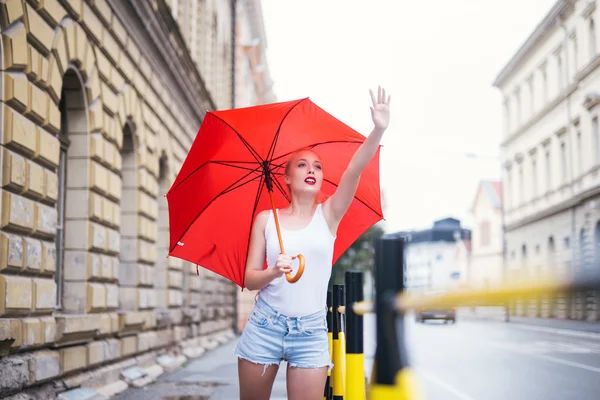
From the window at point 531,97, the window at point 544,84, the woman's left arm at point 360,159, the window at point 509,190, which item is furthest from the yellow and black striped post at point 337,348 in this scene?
the window at point 509,190

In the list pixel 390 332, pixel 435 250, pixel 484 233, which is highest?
pixel 435 250

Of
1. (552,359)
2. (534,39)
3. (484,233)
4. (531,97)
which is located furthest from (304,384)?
(484,233)

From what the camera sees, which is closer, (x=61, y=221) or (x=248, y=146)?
(x=248, y=146)

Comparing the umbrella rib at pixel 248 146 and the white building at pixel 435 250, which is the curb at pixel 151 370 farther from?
the white building at pixel 435 250

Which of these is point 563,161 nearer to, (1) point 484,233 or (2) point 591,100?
(2) point 591,100

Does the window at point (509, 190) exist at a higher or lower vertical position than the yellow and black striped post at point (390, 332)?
A: higher

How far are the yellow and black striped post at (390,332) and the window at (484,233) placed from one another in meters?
67.2

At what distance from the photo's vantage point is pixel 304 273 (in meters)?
3.34

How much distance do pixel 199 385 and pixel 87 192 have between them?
3.06 meters

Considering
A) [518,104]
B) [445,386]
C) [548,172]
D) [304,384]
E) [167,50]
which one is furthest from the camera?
[518,104]

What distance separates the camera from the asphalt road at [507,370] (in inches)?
397

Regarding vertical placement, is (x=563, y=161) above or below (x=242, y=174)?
above

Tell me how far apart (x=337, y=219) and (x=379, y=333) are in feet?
6.10

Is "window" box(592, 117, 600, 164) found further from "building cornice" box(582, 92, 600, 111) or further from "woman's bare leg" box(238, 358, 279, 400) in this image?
"woman's bare leg" box(238, 358, 279, 400)
